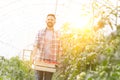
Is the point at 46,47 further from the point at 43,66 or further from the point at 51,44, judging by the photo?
the point at 43,66

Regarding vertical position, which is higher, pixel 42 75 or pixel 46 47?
pixel 46 47

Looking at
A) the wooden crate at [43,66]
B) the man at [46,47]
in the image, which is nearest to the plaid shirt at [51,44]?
the man at [46,47]

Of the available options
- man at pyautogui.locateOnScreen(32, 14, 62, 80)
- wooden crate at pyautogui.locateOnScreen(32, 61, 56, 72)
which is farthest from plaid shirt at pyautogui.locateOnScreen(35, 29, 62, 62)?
wooden crate at pyautogui.locateOnScreen(32, 61, 56, 72)

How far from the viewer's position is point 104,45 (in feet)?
16.6

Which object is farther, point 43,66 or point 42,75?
point 42,75

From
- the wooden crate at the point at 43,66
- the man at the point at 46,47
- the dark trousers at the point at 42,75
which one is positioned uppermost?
the man at the point at 46,47

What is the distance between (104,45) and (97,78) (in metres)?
0.82

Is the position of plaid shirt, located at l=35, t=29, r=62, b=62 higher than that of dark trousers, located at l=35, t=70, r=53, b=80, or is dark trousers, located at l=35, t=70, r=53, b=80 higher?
plaid shirt, located at l=35, t=29, r=62, b=62

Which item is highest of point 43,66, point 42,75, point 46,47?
point 46,47

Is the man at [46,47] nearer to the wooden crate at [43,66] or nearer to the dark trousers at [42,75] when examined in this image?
the dark trousers at [42,75]

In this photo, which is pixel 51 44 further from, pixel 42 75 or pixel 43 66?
pixel 42 75

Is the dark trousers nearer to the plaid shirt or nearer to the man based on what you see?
the man

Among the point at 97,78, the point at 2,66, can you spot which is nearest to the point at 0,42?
the point at 2,66

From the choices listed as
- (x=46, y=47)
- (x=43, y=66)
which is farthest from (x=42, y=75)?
(x=46, y=47)
